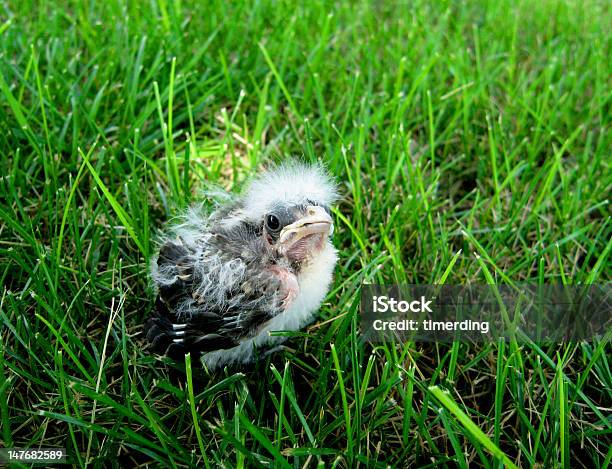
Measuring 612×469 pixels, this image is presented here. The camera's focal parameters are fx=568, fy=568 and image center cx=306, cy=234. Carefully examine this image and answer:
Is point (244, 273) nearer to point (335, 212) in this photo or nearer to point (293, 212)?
point (293, 212)

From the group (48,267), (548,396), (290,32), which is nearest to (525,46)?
(290,32)

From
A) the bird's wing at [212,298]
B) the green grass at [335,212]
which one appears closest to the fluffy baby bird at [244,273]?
the bird's wing at [212,298]

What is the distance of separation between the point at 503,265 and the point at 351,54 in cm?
165

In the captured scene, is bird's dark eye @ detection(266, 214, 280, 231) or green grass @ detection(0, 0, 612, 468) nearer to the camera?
green grass @ detection(0, 0, 612, 468)

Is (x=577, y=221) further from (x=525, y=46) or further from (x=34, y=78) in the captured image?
(x=34, y=78)

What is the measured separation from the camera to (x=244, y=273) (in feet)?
5.91

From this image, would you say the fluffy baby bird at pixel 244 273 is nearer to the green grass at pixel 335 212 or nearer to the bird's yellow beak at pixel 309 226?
the bird's yellow beak at pixel 309 226

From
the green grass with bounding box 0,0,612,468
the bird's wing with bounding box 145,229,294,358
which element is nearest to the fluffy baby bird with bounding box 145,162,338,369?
the bird's wing with bounding box 145,229,294,358

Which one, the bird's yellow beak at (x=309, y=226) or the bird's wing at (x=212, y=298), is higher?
the bird's yellow beak at (x=309, y=226)

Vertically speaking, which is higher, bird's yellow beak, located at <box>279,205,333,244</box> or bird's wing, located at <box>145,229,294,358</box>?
bird's yellow beak, located at <box>279,205,333,244</box>

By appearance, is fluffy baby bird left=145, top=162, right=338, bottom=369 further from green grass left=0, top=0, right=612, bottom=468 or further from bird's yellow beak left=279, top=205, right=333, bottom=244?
green grass left=0, top=0, right=612, bottom=468

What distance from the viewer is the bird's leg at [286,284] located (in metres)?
1.76

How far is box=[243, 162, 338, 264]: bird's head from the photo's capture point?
1.82 meters

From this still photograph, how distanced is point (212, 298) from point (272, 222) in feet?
1.06
